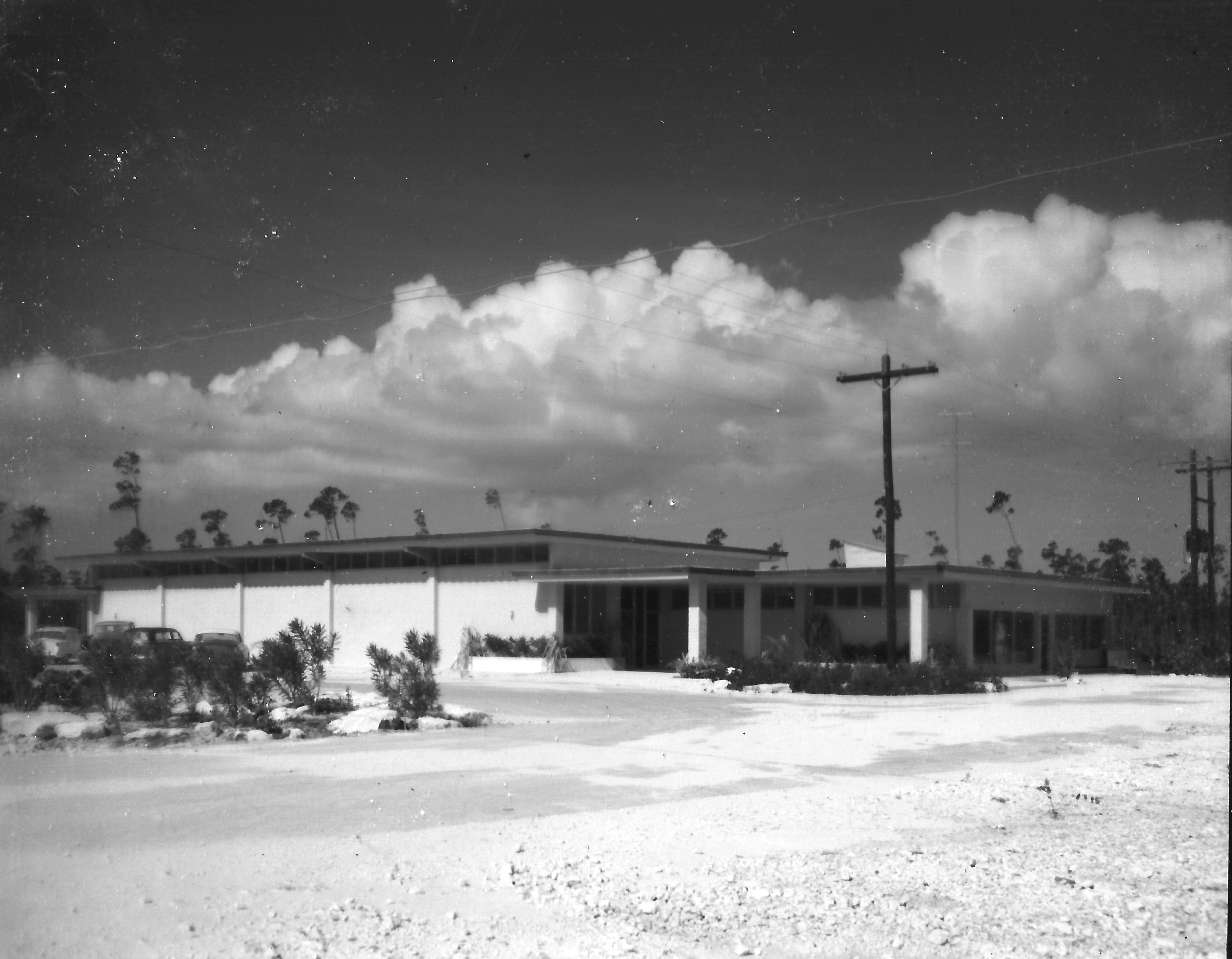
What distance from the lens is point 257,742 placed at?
16.8 m

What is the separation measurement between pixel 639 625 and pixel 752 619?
5.99 meters

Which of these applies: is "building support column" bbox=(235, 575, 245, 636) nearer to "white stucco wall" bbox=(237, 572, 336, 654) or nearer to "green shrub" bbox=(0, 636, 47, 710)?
"white stucco wall" bbox=(237, 572, 336, 654)

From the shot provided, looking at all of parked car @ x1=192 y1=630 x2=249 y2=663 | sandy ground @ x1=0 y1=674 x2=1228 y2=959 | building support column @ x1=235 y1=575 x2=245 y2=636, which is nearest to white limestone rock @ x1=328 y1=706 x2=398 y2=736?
sandy ground @ x1=0 y1=674 x2=1228 y2=959

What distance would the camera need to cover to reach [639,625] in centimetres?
4569

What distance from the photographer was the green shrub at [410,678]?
65.9 feet

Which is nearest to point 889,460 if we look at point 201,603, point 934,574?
point 934,574

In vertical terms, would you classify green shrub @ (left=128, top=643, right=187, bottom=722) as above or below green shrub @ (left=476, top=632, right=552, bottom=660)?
above

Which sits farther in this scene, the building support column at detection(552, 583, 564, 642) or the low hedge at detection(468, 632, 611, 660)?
the building support column at detection(552, 583, 564, 642)

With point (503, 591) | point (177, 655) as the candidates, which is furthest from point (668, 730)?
point (503, 591)

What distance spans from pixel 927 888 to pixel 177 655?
567 inches

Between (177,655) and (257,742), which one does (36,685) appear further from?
(257,742)

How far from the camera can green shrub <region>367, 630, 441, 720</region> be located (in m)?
20.1

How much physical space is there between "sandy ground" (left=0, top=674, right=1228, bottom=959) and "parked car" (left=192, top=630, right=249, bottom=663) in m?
3.80

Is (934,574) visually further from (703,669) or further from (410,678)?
(410,678)
